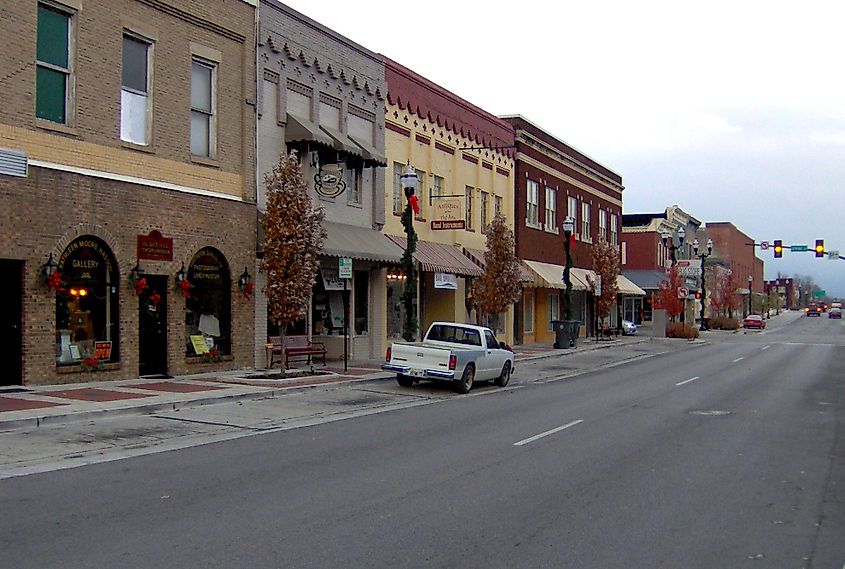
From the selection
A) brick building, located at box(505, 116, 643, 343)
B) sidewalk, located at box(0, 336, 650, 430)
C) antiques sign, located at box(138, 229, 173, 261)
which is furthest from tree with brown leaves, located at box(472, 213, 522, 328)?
antiques sign, located at box(138, 229, 173, 261)

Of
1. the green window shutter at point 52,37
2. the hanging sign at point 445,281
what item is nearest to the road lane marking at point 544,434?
the green window shutter at point 52,37

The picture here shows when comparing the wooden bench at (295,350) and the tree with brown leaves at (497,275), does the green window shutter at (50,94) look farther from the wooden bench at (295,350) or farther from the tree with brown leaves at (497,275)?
the tree with brown leaves at (497,275)

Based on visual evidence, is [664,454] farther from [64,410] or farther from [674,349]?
[674,349]

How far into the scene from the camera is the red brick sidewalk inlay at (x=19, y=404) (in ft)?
44.7

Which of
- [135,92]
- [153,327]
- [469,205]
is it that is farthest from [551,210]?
[135,92]

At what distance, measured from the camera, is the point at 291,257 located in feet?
67.3

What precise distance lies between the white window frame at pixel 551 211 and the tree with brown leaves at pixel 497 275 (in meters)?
13.8

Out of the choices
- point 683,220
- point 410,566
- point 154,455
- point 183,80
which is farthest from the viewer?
point 683,220

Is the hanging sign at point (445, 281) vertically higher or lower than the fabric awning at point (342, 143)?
lower

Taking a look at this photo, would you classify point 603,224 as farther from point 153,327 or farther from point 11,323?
point 11,323

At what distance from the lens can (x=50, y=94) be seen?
56.6ft

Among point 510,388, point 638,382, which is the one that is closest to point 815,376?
point 638,382

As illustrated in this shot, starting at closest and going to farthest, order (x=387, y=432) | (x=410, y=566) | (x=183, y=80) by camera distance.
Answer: (x=410, y=566) → (x=387, y=432) → (x=183, y=80)

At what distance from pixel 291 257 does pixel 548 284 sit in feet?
72.1
